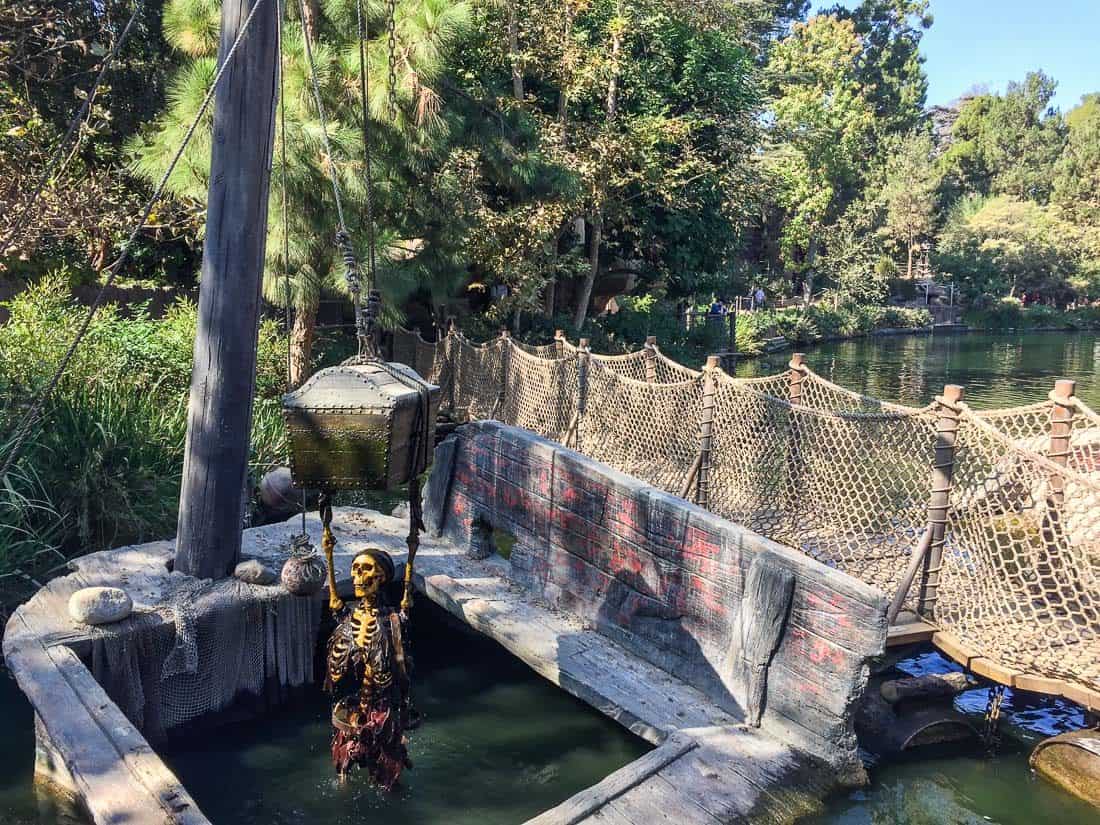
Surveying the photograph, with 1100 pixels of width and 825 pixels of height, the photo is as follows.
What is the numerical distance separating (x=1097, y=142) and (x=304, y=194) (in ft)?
166

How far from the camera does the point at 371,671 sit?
15.5ft

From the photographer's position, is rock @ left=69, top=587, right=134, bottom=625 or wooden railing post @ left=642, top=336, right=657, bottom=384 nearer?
rock @ left=69, top=587, right=134, bottom=625

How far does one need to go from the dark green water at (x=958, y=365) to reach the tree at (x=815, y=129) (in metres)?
5.48

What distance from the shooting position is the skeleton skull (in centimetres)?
465

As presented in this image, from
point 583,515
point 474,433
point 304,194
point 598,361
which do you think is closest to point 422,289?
point 304,194

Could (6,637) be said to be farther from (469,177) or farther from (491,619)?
(469,177)

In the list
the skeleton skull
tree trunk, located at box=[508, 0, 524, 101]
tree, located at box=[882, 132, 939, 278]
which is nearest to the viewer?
the skeleton skull

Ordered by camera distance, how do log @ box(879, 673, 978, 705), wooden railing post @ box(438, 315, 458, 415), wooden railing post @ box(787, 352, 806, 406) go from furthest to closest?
1. wooden railing post @ box(438, 315, 458, 415)
2. wooden railing post @ box(787, 352, 806, 406)
3. log @ box(879, 673, 978, 705)

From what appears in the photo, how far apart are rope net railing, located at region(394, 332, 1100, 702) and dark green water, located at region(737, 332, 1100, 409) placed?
1424 centimetres

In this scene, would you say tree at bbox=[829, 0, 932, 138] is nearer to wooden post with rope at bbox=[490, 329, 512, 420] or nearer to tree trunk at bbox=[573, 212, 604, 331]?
tree trunk at bbox=[573, 212, 604, 331]

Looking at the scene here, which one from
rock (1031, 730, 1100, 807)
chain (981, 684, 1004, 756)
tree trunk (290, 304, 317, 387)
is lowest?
chain (981, 684, 1004, 756)

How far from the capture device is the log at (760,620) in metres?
5.13

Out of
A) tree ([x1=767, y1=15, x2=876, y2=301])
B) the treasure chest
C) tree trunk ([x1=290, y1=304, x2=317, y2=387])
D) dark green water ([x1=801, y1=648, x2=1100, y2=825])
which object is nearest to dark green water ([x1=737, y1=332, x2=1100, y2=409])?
tree ([x1=767, y1=15, x2=876, y2=301])

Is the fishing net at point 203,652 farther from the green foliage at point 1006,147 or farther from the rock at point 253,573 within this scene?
the green foliage at point 1006,147
